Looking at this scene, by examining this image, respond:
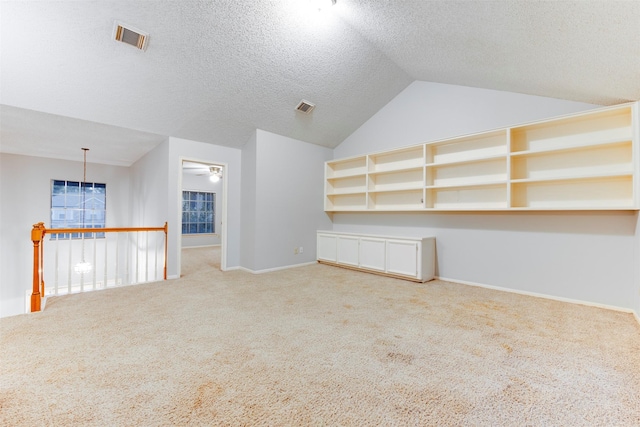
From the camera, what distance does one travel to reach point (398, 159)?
15.8ft

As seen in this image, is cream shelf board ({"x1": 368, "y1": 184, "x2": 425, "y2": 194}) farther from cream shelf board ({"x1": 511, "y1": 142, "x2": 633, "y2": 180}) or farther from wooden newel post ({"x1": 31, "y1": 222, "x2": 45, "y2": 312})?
wooden newel post ({"x1": 31, "y1": 222, "x2": 45, "y2": 312})

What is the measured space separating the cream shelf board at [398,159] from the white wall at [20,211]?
6002 millimetres

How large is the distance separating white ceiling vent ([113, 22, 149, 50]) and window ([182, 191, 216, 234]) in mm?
6708

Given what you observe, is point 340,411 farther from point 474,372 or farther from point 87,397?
point 87,397

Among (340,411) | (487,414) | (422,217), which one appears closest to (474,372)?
(487,414)

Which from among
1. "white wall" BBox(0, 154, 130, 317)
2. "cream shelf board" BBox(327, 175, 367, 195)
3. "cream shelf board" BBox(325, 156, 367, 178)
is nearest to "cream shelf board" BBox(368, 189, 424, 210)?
"cream shelf board" BBox(327, 175, 367, 195)

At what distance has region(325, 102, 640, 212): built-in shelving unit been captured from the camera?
2.92m

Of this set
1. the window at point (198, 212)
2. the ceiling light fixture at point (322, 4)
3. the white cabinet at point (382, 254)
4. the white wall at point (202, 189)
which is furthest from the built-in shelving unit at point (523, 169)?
the window at point (198, 212)

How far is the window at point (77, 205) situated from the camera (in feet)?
20.7

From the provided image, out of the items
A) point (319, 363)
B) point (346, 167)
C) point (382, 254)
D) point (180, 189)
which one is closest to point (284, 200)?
point (346, 167)

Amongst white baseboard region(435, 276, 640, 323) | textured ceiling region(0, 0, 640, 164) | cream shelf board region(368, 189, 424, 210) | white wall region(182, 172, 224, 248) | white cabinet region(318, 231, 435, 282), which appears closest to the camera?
textured ceiling region(0, 0, 640, 164)

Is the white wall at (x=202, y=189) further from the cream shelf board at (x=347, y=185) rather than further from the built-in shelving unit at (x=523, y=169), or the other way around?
the built-in shelving unit at (x=523, y=169)

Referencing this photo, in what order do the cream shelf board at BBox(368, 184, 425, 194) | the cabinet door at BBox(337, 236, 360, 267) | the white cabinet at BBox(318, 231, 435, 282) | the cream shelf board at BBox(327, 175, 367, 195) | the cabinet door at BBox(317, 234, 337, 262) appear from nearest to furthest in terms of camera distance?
the white cabinet at BBox(318, 231, 435, 282), the cream shelf board at BBox(368, 184, 425, 194), the cabinet door at BBox(337, 236, 360, 267), the cabinet door at BBox(317, 234, 337, 262), the cream shelf board at BBox(327, 175, 367, 195)

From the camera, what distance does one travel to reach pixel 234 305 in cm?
305
